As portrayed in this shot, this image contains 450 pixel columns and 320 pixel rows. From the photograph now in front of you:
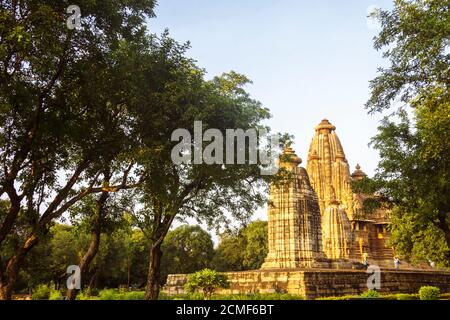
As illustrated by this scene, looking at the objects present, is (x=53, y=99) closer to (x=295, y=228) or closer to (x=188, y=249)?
(x=295, y=228)

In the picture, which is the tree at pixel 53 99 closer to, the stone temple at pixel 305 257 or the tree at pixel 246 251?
the stone temple at pixel 305 257

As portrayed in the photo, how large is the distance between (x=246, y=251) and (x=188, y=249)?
7974 millimetres

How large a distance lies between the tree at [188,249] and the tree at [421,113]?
38041 millimetres

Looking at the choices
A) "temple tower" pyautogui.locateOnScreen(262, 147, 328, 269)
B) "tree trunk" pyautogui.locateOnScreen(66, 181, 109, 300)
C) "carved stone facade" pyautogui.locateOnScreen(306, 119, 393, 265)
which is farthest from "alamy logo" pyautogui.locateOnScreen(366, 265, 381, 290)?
"carved stone facade" pyautogui.locateOnScreen(306, 119, 393, 265)

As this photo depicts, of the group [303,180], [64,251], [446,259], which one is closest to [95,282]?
[64,251]

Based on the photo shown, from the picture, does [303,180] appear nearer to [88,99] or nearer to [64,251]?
[88,99]

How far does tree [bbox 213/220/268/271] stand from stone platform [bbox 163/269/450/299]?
31.7 metres

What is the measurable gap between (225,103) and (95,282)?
36.3m

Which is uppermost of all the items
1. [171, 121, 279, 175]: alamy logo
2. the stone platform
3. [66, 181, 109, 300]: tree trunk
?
[171, 121, 279, 175]: alamy logo

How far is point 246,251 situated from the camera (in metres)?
59.4

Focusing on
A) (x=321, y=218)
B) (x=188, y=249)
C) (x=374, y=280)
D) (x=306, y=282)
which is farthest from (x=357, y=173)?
(x=306, y=282)

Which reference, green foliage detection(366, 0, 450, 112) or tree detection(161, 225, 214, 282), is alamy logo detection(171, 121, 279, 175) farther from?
tree detection(161, 225, 214, 282)

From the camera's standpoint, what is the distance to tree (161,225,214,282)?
55.7m

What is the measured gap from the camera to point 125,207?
19.0 metres
